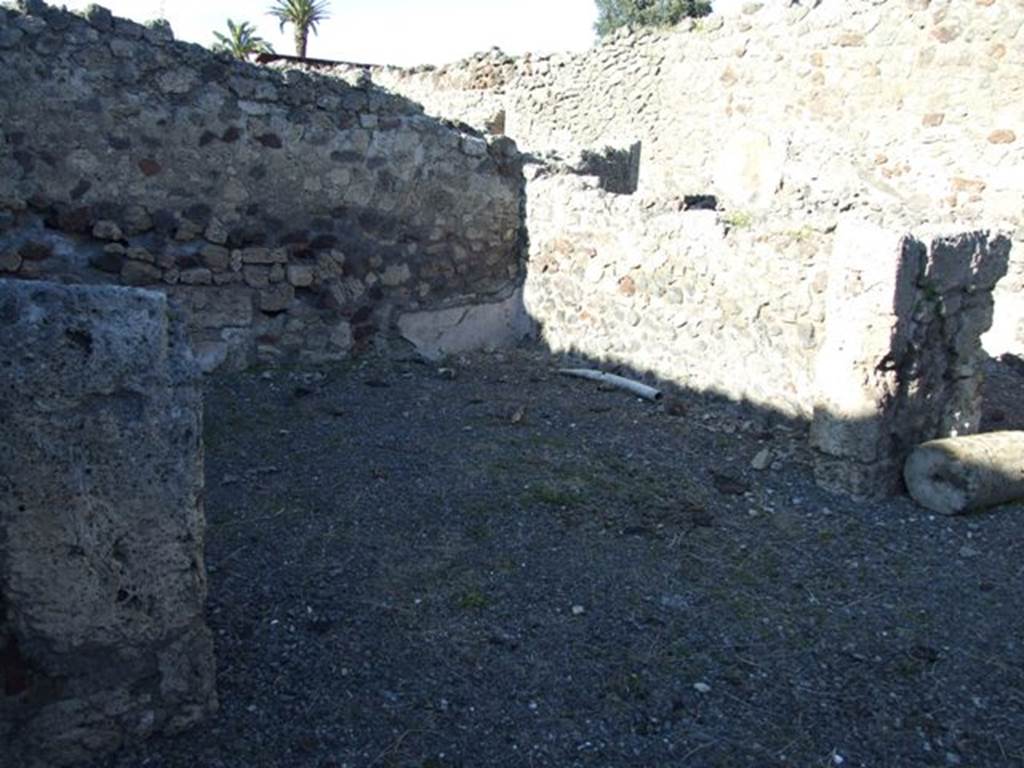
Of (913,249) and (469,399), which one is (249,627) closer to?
(469,399)

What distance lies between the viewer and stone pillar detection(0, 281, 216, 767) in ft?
7.43

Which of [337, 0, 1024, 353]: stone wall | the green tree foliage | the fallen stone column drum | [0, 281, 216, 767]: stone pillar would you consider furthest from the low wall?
the green tree foliage

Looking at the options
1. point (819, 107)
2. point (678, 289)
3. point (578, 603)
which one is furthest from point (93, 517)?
point (819, 107)

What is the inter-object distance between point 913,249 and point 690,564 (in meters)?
2.10

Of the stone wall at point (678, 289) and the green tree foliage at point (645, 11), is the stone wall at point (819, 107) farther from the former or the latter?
the green tree foliage at point (645, 11)

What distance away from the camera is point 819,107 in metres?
9.40

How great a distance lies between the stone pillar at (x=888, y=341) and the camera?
4648 mm

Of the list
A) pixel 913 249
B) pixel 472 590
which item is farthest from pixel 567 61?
pixel 472 590

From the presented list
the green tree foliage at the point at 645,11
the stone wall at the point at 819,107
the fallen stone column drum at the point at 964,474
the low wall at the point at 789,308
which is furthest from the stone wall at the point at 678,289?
the green tree foliage at the point at 645,11

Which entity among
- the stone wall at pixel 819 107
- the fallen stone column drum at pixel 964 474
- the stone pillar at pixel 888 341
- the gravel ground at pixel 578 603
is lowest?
the gravel ground at pixel 578 603

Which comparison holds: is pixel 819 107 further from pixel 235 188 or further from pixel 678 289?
pixel 235 188

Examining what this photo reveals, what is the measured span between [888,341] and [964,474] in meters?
0.79

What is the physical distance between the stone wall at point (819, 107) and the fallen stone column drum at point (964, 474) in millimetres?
1542

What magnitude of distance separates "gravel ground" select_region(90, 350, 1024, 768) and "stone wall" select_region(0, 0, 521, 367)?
3.12ft
